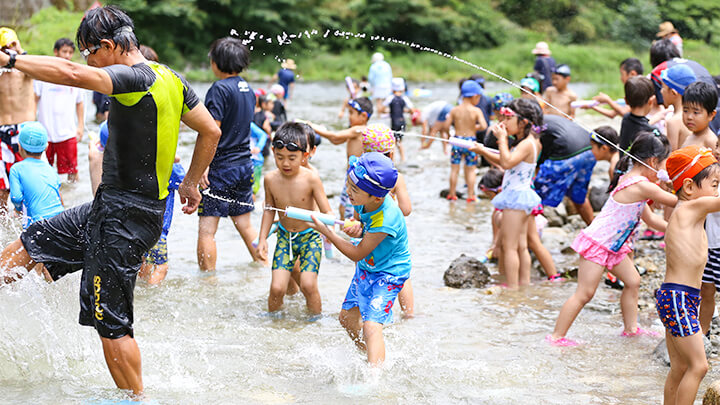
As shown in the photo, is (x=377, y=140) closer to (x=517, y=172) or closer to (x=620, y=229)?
(x=517, y=172)

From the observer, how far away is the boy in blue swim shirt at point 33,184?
5934 mm

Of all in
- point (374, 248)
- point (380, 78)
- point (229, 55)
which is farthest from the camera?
point (380, 78)

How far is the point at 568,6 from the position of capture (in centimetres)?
4419

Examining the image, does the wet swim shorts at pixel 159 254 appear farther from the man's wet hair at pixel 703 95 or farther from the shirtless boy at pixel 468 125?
the shirtless boy at pixel 468 125

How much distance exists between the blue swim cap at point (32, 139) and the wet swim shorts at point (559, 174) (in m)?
4.77

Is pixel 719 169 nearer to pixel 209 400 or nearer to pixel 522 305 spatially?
pixel 522 305

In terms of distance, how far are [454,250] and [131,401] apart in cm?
491

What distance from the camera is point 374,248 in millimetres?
4516

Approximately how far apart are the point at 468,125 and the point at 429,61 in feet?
84.9

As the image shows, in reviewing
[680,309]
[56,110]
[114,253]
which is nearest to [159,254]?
[114,253]

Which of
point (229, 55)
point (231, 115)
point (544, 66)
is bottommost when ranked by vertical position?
point (544, 66)

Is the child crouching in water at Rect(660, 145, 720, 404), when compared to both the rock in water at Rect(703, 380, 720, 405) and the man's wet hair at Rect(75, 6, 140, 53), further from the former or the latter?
the man's wet hair at Rect(75, 6, 140, 53)

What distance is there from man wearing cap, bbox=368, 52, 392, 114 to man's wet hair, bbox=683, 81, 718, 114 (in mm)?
11670

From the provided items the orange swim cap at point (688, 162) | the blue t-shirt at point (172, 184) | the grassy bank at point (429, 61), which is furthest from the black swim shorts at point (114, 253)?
the grassy bank at point (429, 61)
